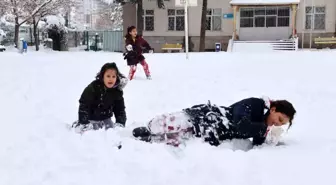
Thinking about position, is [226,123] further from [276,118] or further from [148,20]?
[148,20]

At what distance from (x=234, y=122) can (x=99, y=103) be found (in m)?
1.67

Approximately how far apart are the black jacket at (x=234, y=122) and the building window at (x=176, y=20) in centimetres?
2970

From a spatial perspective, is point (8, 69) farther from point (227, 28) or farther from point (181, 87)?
point (227, 28)

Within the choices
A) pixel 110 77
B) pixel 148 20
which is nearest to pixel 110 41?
pixel 148 20

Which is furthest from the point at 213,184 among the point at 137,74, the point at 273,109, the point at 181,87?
the point at 137,74

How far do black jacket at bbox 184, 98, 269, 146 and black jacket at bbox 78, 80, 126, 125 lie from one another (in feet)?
3.42

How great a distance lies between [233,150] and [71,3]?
3706cm

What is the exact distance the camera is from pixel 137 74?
14.3m

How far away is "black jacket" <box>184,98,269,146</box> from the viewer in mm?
4762

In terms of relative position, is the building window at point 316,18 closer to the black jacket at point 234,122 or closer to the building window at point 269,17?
the building window at point 269,17

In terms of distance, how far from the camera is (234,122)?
189 inches

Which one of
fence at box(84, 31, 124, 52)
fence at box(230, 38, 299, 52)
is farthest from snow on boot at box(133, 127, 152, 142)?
fence at box(84, 31, 124, 52)

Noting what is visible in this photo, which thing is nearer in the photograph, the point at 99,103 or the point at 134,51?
the point at 99,103

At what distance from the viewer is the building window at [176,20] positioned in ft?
113
